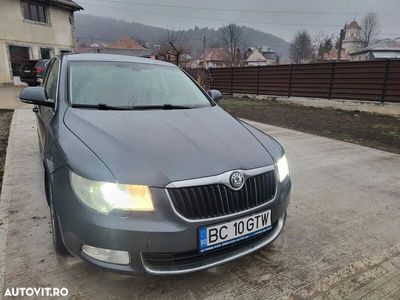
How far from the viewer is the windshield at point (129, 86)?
2.91 meters

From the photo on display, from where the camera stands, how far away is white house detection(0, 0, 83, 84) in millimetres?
20359

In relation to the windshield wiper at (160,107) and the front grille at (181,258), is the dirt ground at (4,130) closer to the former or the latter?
the windshield wiper at (160,107)

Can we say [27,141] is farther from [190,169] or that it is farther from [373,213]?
[373,213]

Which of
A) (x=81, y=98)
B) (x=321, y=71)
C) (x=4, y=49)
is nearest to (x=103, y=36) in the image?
(x=4, y=49)

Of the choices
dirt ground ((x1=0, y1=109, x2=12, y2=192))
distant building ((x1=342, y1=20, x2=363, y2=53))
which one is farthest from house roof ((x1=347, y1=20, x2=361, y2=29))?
dirt ground ((x1=0, y1=109, x2=12, y2=192))

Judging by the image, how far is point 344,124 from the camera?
30.3 ft

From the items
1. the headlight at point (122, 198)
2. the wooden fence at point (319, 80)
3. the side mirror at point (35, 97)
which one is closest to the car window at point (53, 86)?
the side mirror at point (35, 97)

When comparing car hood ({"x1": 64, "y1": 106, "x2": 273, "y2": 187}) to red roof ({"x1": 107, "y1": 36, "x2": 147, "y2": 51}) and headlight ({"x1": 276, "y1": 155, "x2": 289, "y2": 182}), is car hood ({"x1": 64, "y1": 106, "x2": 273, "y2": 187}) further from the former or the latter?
red roof ({"x1": 107, "y1": 36, "x2": 147, "y2": 51})

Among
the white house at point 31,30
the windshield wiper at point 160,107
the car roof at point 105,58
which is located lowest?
the windshield wiper at point 160,107

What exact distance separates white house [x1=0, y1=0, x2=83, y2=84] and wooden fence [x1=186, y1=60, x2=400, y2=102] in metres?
11.4

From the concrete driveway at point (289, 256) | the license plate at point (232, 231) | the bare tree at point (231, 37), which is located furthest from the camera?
the bare tree at point (231, 37)

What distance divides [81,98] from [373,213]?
3.06m

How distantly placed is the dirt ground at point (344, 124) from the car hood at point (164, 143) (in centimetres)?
497

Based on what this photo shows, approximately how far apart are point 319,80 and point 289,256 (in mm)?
12416
